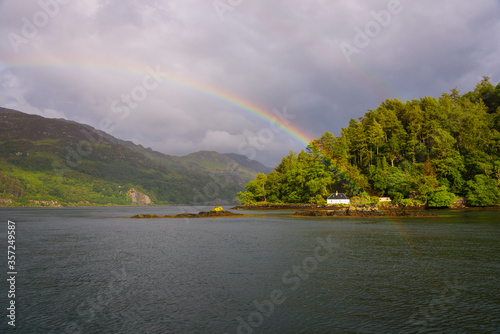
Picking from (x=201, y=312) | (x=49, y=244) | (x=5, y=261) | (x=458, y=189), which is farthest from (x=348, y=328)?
(x=458, y=189)

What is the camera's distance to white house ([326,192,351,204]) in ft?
481

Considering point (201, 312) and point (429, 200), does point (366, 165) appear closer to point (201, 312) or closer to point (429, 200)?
point (429, 200)

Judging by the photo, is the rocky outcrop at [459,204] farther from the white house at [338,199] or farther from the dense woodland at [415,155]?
the white house at [338,199]

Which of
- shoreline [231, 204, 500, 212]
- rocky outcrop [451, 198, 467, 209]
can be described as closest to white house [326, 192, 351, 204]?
shoreline [231, 204, 500, 212]

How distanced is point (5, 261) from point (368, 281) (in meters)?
34.8

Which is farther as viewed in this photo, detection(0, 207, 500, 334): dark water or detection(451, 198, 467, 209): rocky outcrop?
detection(451, 198, 467, 209): rocky outcrop

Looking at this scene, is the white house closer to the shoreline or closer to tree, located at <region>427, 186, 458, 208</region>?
the shoreline

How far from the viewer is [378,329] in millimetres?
13961

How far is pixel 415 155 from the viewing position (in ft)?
477

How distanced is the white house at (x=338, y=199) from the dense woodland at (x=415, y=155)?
633cm

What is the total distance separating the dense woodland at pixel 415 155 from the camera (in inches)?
4929

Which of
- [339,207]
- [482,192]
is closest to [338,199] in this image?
[339,207]

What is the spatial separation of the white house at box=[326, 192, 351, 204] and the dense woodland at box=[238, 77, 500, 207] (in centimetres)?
633

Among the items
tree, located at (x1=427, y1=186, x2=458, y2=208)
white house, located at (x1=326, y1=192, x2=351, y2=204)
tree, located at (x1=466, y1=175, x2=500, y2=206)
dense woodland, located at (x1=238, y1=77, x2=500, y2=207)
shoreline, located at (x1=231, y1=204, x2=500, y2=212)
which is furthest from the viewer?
white house, located at (x1=326, y1=192, x2=351, y2=204)
